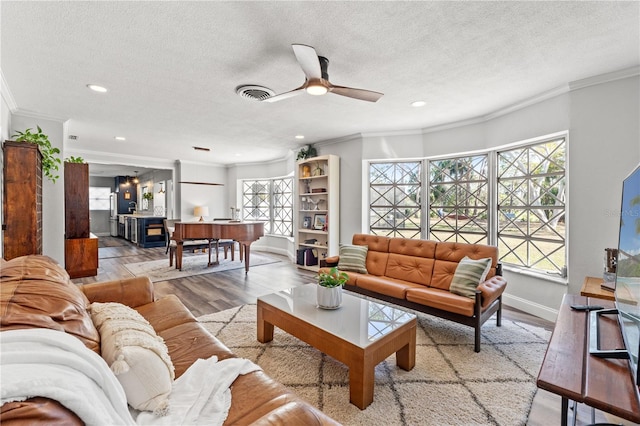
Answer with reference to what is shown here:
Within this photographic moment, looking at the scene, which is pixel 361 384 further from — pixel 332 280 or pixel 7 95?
pixel 7 95

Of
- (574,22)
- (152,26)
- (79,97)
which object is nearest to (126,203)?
(79,97)

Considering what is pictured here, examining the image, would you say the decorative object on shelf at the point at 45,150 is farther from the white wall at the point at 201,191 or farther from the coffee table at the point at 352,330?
the white wall at the point at 201,191

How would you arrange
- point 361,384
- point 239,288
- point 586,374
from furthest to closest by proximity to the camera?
point 239,288
point 361,384
point 586,374

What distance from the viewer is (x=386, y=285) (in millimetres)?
3029

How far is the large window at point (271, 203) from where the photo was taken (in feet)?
24.5

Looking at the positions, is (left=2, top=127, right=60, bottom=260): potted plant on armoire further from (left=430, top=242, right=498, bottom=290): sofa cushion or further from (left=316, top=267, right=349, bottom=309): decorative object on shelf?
(left=430, top=242, right=498, bottom=290): sofa cushion

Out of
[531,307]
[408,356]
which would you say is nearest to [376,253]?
[408,356]

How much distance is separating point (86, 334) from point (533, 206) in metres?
4.35

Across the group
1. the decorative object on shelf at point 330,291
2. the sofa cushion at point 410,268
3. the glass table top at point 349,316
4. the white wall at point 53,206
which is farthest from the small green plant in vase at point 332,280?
the white wall at point 53,206

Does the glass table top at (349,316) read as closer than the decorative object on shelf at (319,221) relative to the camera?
Yes

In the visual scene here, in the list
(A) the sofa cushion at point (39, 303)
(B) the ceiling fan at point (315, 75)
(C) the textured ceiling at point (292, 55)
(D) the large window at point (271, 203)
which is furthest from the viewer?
(D) the large window at point (271, 203)

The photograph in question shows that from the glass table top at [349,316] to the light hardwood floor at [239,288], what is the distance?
3.12 feet

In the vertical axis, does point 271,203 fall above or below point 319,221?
above

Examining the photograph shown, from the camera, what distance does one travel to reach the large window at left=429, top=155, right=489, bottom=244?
413 cm
